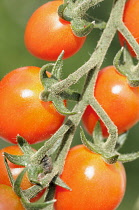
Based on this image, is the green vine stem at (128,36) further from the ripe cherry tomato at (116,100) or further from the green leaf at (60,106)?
the green leaf at (60,106)

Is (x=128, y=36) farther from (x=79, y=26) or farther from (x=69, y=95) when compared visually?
(x=69, y=95)

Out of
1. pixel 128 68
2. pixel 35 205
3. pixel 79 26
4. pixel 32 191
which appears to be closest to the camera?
pixel 35 205

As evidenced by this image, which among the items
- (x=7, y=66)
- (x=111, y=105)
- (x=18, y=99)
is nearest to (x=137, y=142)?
(x=7, y=66)

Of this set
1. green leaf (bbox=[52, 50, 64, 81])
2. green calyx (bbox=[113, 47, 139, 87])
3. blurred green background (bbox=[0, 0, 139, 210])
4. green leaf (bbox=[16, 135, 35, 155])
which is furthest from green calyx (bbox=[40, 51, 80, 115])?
blurred green background (bbox=[0, 0, 139, 210])

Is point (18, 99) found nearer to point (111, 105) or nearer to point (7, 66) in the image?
point (111, 105)

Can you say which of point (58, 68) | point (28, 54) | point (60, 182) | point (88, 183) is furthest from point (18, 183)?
point (28, 54)

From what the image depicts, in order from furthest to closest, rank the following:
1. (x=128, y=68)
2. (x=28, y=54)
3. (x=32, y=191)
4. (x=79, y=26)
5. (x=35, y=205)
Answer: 1. (x=28, y=54)
2. (x=128, y=68)
3. (x=79, y=26)
4. (x=32, y=191)
5. (x=35, y=205)
